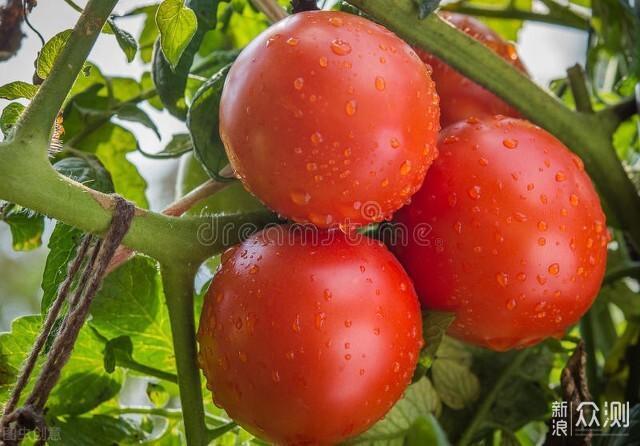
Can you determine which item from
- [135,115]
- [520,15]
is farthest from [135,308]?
[520,15]

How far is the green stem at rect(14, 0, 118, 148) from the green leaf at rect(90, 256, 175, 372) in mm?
170

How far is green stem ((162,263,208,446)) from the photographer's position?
0.51 metres

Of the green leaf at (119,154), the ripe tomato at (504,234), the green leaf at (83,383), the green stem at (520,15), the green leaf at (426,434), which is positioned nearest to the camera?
the green leaf at (426,434)

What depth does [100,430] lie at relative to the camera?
0.62m

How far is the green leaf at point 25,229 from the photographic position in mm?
620

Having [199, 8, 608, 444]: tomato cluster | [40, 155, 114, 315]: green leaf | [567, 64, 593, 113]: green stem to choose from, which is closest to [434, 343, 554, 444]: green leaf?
[199, 8, 608, 444]: tomato cluster

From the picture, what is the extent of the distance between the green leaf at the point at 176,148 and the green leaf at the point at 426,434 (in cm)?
34

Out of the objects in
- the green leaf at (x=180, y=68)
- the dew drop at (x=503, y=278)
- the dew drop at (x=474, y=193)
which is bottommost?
the dew drop at (x=503, y=278)

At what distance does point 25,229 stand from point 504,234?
0.40 meters

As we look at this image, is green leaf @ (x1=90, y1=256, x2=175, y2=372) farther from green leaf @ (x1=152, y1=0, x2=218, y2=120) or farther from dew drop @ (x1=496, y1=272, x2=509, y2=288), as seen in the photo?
dew drop @ (x1=496, y1=272, x2=509, y2=288)

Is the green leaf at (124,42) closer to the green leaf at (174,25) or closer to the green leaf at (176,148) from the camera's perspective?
the green leaf at (174,25)

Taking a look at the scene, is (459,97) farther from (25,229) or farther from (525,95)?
(25,229)

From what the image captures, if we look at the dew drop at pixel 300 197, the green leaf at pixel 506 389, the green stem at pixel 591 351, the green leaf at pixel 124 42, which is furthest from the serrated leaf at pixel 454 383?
the green leaf at pixel 124 42

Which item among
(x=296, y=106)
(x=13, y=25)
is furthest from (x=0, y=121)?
(x=296, y=106)
